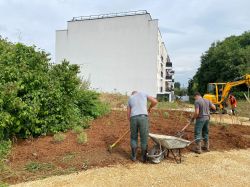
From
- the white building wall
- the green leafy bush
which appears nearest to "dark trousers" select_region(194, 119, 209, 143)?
the green leafy bush

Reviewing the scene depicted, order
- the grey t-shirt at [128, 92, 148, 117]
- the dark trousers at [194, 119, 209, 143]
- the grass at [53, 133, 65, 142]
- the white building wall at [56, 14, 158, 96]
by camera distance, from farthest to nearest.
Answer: the white building wall at [56, 14, 158, 96]
the dark trousers at [194, 119, 209, 143]
the grass at [53, 133, 65, 142]
the grey t-shirt at [128, 92, 148, 117]

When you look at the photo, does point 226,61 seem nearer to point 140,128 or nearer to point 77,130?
point 77,130

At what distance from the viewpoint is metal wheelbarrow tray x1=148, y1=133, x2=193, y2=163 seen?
25.5 feet

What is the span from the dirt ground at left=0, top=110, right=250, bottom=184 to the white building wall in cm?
2874

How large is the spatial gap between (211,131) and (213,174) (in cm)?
516

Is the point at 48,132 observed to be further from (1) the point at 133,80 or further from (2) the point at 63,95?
(1) the point at 133,80

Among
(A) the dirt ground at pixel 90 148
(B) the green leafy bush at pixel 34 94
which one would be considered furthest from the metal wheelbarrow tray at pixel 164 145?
(B) the green leafy bush at pixel 34 94

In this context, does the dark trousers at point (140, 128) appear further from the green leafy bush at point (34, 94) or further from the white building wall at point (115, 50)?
the white building wall at point (115, 50)

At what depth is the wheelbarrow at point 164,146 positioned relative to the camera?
7.79 m

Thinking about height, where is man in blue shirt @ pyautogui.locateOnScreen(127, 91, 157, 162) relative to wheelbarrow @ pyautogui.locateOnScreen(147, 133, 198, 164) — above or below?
above

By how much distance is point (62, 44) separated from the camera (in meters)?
44.7

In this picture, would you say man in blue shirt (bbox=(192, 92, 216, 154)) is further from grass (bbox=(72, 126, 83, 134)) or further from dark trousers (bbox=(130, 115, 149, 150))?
grass (bbox=(72, 126, 83, 134))

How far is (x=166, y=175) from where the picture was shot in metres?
7.10

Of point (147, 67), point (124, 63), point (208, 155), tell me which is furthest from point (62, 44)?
point (208, 155)
